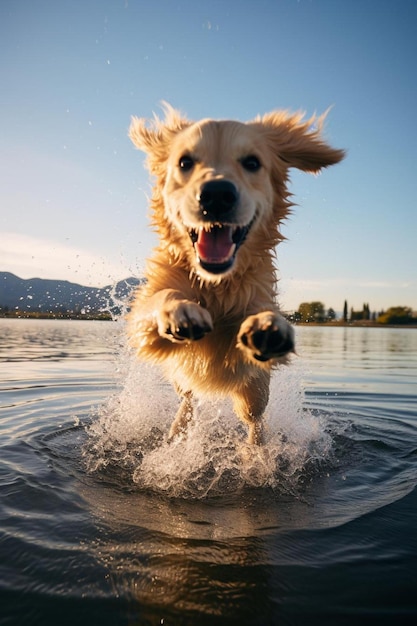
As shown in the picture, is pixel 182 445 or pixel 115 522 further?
pixel 182 445

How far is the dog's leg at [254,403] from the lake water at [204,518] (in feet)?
0.58

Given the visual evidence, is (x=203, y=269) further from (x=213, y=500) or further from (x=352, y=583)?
(x=352, y=583)

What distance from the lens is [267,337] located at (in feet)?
10.1

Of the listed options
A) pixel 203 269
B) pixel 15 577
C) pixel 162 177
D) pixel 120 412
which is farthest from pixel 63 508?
pixel 120 412

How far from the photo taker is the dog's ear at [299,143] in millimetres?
4485

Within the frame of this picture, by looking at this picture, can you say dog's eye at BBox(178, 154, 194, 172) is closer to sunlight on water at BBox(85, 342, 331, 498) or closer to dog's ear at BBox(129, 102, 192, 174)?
dog's ear at BBox(129, 102, 192, 174)

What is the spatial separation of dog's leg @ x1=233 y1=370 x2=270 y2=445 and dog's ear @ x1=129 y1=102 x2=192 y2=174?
217 centimetres

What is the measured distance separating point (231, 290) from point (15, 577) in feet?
7.77

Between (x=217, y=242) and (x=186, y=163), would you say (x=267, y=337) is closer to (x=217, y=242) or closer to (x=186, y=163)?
(x=217, y=242)

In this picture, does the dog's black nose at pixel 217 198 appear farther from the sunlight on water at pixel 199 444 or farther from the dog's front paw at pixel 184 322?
the sunlight on water at pixel 199 444

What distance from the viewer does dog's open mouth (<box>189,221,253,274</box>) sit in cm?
360

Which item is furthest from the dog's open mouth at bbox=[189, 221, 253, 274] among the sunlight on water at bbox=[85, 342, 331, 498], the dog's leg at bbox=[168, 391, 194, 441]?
the dog's leg at bbox=[168, 391, 194, 441]

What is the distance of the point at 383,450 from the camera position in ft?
17.4

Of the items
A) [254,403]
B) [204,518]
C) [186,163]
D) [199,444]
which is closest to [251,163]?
[186,163]
